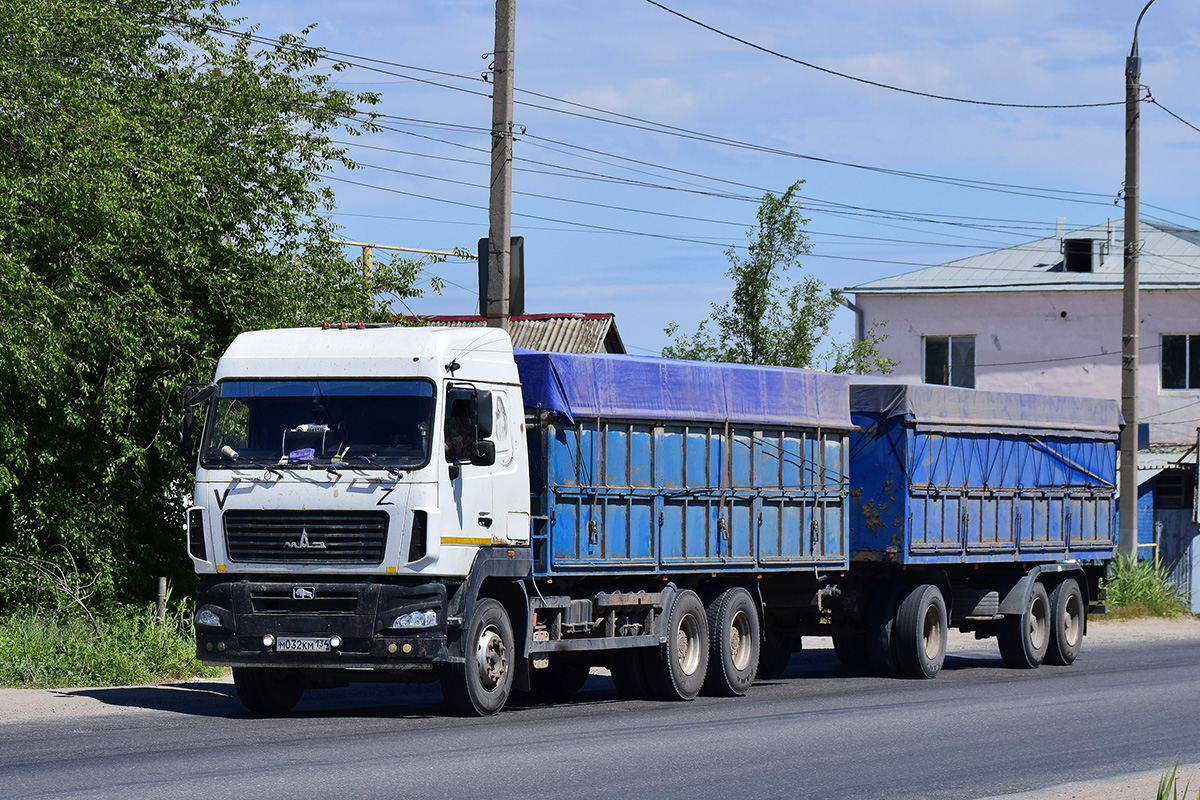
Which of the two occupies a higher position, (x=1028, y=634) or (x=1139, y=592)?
(x=1028, y=634)

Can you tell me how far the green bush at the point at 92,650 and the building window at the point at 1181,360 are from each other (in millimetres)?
34712

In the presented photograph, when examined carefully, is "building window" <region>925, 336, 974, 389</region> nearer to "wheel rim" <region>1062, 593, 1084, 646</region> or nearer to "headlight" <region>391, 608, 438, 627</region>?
"wheel rim" <region>1062, 593, 1084, 646</region>

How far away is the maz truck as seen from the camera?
43.8 ft

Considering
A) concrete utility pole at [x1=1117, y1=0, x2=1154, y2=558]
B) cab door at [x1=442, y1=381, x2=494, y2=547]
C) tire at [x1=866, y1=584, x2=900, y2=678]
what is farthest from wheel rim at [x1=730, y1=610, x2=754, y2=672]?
concrete utility pole at [x1=1117, y1=0, x2=1154, y2=558]

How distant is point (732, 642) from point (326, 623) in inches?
202

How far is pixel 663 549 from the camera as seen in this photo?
15.8 metres

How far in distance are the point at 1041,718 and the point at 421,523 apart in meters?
5.76

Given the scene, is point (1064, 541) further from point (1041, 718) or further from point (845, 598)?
point (1041, 718)

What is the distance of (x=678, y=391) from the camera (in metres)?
16.2

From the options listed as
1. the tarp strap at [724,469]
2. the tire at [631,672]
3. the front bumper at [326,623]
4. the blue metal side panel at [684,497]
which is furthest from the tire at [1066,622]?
the front bumper at [326,623]

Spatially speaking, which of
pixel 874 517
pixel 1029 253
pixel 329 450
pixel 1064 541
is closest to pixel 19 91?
pixel 329 450

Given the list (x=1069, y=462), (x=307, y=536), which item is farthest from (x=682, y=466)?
(x=1069, y=462)

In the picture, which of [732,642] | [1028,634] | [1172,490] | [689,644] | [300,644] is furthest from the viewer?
[1172,490]

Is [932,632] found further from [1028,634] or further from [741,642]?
[741,642]
